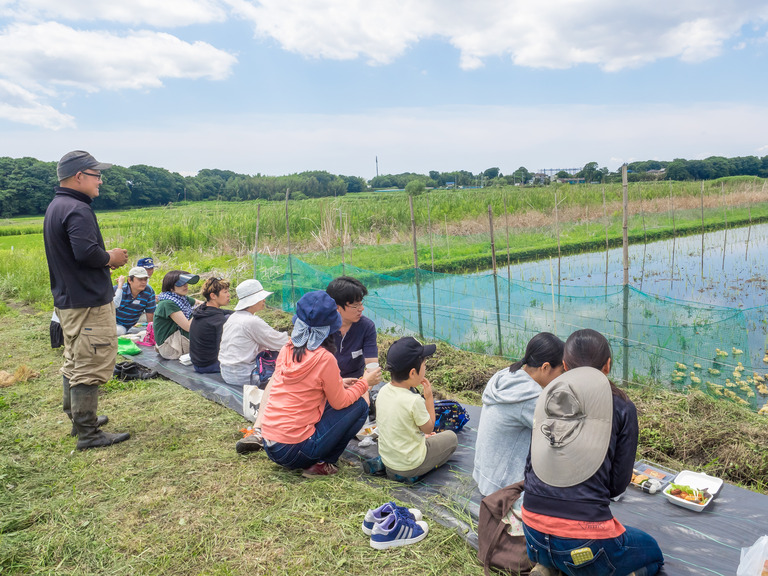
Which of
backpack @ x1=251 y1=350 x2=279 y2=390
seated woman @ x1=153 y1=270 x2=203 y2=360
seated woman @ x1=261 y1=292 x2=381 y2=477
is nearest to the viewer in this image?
seated woman @ x1=261 y1=292 x2=381 y2=477

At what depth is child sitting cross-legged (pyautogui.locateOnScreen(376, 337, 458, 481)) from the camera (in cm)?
259

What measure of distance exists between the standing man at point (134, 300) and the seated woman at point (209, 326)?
4.18 feet

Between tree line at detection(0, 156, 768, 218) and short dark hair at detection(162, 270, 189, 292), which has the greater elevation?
tree line at detection(0, 156, 768, 218)

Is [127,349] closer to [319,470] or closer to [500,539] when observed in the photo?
[319,470]

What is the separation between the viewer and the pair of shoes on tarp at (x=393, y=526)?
2.22 metres

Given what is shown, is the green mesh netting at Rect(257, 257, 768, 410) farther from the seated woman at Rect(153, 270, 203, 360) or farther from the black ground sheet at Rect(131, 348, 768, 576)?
the seated woman at Rect(153, 270, 203, 360)

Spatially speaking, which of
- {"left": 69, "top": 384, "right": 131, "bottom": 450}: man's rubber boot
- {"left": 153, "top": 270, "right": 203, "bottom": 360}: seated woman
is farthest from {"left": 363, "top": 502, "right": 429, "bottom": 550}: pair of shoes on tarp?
{"left": 153, "top": 270, "right": 203, "bottom": 360}: seated woman

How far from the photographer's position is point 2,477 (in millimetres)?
2875

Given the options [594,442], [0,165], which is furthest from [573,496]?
[0,165]

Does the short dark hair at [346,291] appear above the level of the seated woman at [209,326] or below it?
above

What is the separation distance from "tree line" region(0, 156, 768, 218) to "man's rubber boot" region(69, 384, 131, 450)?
70.9 ft

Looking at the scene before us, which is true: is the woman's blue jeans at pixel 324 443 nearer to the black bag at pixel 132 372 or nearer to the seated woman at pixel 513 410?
the seated woman at pixel 513 410

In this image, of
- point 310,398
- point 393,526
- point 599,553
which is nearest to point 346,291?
point 310,398

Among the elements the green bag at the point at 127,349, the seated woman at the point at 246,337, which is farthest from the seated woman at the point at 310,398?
the green bag at the point at 127,349
